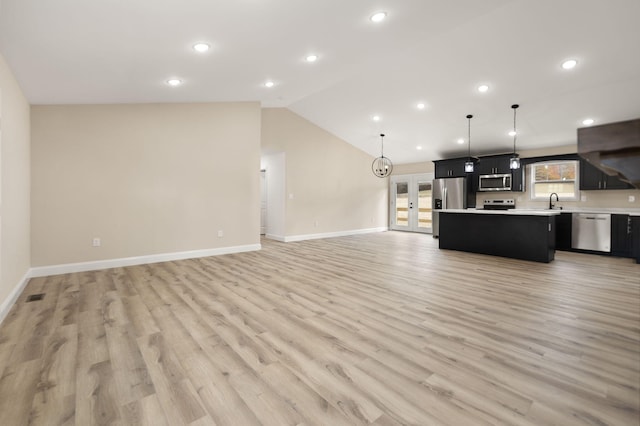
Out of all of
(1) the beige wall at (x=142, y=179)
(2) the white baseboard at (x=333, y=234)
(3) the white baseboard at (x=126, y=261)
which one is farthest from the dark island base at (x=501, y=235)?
(3) the white baseboard at (x=126, y=261)

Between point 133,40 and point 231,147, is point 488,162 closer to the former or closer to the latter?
point 231,147

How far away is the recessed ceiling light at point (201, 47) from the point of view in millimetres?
3164

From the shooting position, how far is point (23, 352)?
2.21 metres

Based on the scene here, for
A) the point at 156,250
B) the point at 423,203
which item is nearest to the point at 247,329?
the point at 156,250

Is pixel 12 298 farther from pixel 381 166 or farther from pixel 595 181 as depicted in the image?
pixel 595 181

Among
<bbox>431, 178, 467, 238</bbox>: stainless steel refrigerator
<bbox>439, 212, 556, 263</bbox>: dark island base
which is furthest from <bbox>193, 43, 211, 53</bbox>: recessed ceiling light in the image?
<bbox>431, 178, 467, 238</bbox>: stainless steel refrigerator

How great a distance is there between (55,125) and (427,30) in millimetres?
5136

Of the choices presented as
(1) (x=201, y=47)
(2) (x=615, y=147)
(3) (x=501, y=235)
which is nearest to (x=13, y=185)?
(1) (x=201, y=47)

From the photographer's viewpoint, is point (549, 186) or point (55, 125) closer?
point (55, 125)

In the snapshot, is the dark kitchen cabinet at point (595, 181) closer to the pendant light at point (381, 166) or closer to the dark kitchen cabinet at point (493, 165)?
the dark kitchen cabinet at point (493, 165)

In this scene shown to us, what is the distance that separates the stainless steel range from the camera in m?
7.69

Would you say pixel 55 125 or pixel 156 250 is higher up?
pixel 55 125

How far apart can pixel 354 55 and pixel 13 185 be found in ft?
13.6

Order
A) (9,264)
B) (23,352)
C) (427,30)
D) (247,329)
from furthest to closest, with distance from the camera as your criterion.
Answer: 1. (427,30)
2. (9,264)
3. (247,329)
4. (23,352)
